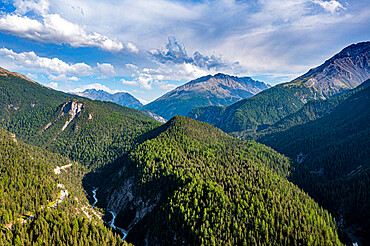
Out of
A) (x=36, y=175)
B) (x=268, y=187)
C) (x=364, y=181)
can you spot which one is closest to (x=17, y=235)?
(x=36, y=175)

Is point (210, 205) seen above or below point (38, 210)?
above

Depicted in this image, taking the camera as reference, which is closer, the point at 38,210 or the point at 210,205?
the point at 38,210

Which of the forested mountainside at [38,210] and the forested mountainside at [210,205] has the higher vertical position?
the forested mountainside at [210,205]

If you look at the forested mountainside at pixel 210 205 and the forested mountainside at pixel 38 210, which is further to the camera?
the forested mountainside at pixel 210 205

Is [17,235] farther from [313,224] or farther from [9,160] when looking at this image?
[313,224]
